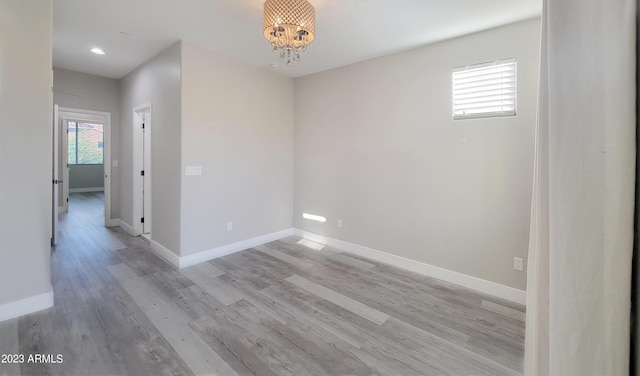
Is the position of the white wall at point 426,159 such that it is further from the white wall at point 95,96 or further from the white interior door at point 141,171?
the white wall at point 95,96

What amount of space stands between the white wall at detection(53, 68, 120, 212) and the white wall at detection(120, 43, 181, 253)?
932mm

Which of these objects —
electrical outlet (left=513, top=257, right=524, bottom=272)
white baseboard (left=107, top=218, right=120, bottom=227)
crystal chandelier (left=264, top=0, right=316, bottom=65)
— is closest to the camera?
crystal chandelier (left=264, top=0, right=316, bottom=65)

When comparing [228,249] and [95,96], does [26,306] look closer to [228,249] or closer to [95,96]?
[228,249]

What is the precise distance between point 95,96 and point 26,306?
3.98 metres

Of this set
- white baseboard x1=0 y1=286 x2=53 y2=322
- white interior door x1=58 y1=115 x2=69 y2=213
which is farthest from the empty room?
white interior door x1=58 y1=115 x2=69 y2=213

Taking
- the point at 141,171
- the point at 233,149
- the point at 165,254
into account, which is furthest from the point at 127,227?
the point at 233,149

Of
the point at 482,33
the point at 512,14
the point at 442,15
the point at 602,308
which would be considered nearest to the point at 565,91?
the point at 602,308

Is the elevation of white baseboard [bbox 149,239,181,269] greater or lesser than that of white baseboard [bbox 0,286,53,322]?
greater

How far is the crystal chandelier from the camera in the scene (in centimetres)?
203

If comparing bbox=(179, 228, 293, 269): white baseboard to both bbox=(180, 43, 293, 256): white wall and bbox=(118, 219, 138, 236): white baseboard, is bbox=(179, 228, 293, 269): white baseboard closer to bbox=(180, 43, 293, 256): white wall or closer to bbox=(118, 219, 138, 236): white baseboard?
bbox=(180, 43, 293, 256): white wall

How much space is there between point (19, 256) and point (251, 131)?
2736 mm

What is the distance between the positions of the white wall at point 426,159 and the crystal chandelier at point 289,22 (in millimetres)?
1633

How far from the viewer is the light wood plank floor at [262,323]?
1808 millimetres

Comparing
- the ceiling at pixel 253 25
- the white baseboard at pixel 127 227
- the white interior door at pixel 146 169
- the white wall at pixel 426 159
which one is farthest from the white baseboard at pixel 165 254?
the ceiling at pixel 253 25
